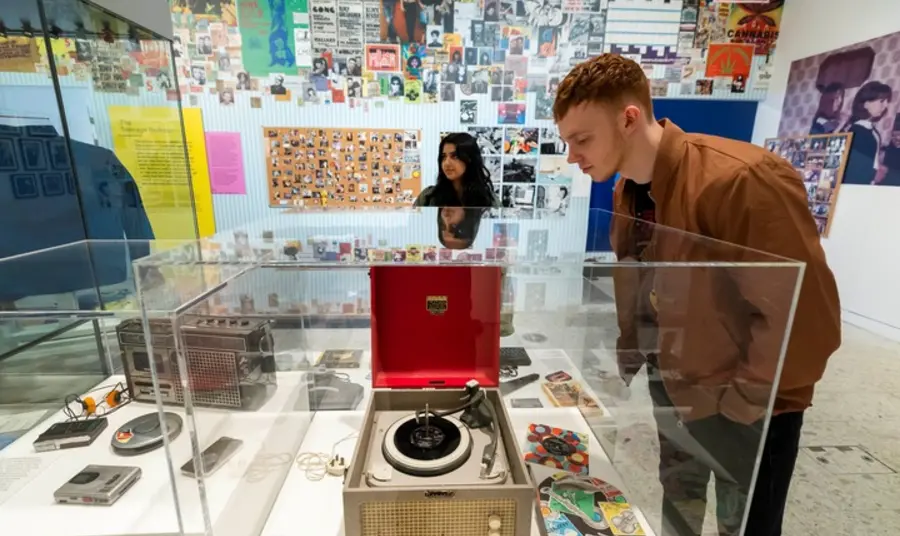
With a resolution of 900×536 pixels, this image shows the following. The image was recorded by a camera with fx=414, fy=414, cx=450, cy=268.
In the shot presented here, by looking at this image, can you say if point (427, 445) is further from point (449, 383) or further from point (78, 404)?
point (78, 404)

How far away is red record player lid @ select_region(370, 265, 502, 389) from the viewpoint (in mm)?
983

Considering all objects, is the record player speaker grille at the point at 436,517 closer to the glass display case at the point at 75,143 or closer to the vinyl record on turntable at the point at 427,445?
the vinyl record on turntable at the point at 427,445

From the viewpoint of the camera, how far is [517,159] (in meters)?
2.75

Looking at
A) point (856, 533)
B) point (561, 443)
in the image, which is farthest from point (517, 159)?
point (856, 533)

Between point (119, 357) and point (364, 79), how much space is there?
2006 millimetres

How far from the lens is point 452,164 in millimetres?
1934

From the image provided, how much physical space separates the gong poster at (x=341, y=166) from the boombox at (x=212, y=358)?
166cm

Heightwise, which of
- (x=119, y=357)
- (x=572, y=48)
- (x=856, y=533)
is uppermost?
(x=572, y=48)

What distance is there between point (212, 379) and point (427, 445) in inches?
15.9

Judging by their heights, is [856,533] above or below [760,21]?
below

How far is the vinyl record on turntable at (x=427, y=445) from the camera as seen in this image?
2.36 feet

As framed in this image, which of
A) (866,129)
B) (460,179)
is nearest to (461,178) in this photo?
(460,179)

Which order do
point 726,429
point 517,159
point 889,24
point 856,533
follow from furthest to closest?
point 517,159 → point 889,24 → point 856,533 → point 726,429

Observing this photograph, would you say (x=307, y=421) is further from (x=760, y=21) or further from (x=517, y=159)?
(x=760, y=21)
